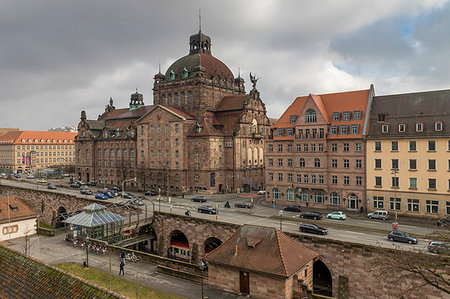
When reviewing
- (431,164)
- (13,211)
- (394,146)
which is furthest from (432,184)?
(13,211)

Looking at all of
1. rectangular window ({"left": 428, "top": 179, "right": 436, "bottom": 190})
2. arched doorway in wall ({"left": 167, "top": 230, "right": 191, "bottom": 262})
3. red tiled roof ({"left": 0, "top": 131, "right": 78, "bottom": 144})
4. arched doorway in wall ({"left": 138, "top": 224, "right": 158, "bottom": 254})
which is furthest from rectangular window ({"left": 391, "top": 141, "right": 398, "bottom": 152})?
red tiled roof ({"left": 0, "top": 131, "right": 78, "bottom": 144})

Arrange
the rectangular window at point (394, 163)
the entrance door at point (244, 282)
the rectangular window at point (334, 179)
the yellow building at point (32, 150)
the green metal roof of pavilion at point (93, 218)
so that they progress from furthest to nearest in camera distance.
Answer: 1. the yellow building at point (32, 150)
2. the rectangular window at point (334, 179)
3. the rectangular window at point (394, 163)
4. the green metal roof of pavilion at point (93, 218)
5. the entrance door at point (244, 282)

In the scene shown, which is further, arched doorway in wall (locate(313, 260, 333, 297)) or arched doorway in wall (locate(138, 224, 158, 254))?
arched doorway in wall (locate(138, 224, 158, 254))

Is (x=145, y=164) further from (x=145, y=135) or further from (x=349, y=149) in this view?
(x=349, y=149)

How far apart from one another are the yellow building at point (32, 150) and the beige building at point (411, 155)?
462 ft

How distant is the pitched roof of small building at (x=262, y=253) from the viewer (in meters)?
26.1

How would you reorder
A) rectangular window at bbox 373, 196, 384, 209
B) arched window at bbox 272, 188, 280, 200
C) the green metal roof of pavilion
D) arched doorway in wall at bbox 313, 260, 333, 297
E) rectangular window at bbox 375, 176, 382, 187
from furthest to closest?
arched window at bbox 272, 188, 280, 200
rectangular window at bbox 375, 176, 382, 187
rectangular window at bbox 373, 196, 384, 209
the green metal roof of pavilion
arched doorway in wall at bbox 313, 260, 333, 297

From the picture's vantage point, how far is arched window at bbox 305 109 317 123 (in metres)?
61.8

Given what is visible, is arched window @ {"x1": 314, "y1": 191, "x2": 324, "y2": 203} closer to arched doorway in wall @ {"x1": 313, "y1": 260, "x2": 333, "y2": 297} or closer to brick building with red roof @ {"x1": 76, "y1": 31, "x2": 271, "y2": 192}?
arched doorway in wall @ {"x1": 313, "y1": 260, "x2": 333, "y2": 297}

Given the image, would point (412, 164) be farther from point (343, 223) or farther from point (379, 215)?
point (343, 223)

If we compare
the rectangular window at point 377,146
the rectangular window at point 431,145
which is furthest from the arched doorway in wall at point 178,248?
the rectangular window at point 431,145

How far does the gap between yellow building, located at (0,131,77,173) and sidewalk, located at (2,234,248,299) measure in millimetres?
118934

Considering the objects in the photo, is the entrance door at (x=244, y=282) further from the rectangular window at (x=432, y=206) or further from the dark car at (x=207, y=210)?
the rectangular window at (x=432, y=206)

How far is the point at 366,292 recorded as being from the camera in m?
32.8
